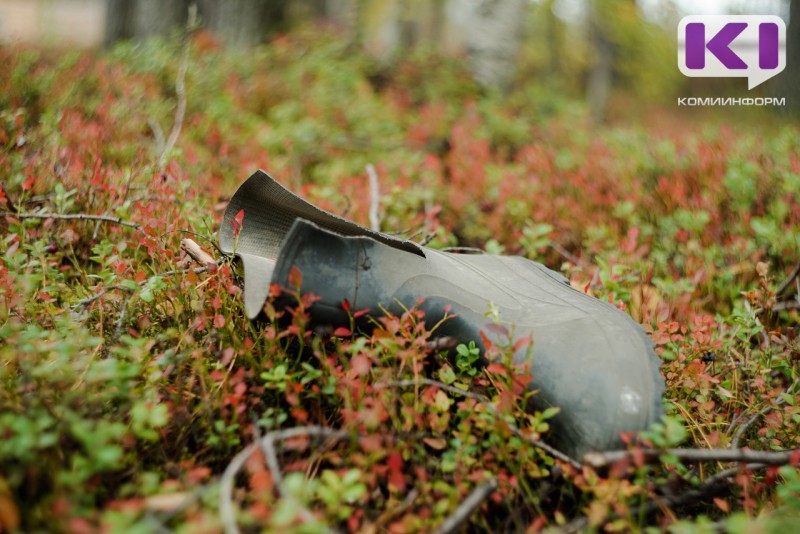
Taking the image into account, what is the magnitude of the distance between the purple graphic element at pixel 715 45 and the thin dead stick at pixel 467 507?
4.03 metres

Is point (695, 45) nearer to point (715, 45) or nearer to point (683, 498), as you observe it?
point (715, 45)

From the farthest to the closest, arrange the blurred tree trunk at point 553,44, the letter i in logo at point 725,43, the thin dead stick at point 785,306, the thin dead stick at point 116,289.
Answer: the blurred tree trunk at point 553,44 → the letter i in logo at point 725,43 → the thin dead stick at point 785,306 → the thin dead stick at point 116,289

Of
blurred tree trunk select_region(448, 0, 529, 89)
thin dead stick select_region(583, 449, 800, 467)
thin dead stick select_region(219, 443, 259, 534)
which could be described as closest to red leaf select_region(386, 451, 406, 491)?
thin dead stick select_region(219, 443, 259, 534)

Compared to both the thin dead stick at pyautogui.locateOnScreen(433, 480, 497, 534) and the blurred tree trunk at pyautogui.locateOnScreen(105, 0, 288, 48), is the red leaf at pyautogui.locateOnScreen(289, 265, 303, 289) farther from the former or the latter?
the blurred tree trunk at pyautogui.locateOnScreen(105, 0, 288, 48)

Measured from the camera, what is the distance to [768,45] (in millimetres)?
4211

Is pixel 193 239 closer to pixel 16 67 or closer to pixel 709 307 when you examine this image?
pixel 709 307

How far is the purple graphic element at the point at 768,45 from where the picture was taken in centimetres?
414

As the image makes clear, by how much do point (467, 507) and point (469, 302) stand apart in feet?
2.17

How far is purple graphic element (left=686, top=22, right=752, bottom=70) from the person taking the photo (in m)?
3.97

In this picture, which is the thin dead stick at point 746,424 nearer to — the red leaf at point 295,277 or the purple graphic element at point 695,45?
the red leaf at point 295,277

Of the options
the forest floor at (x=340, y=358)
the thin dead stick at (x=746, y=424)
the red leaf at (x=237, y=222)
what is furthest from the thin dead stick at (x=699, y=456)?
the red leaf at (x=237, y=222)

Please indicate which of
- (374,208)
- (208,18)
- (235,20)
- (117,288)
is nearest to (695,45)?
(374,208)

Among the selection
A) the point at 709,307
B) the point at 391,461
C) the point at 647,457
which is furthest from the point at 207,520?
the point at 709,307

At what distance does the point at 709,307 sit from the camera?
253 centimetres
